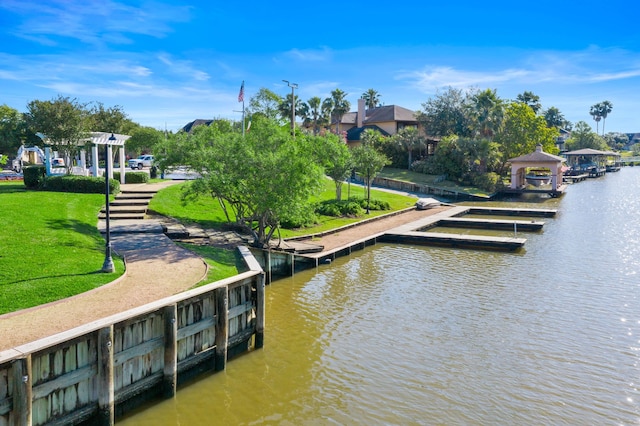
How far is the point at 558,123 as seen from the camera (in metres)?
126

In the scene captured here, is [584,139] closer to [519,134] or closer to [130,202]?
[519,134]

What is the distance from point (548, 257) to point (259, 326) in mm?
16988

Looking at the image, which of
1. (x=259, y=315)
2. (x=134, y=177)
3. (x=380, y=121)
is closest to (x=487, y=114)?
(x=380, y=121)

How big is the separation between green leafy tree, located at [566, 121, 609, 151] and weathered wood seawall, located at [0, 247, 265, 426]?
117 meters

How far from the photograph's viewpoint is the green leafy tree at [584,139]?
4326 inches

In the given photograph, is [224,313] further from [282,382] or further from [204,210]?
[204,210]

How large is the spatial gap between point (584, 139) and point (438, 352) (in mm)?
115058

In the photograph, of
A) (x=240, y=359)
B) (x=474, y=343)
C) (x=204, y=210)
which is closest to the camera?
(x=240, y=359)

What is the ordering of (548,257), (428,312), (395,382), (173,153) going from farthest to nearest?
(548,257), (173,153), (428,312), (395,382)

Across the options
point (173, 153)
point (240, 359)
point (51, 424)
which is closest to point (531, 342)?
point (240, 359)

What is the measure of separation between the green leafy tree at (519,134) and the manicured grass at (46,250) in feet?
166

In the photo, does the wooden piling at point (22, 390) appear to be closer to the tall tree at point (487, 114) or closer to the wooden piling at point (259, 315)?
the wooden piling at point (259, 315)

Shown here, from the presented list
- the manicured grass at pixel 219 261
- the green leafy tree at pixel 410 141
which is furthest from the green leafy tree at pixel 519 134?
the manicured grass at pixel 219 261

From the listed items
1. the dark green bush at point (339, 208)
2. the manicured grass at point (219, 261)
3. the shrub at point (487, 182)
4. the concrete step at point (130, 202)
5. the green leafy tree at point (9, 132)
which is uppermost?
the green leafy tree at point (9, 132)
